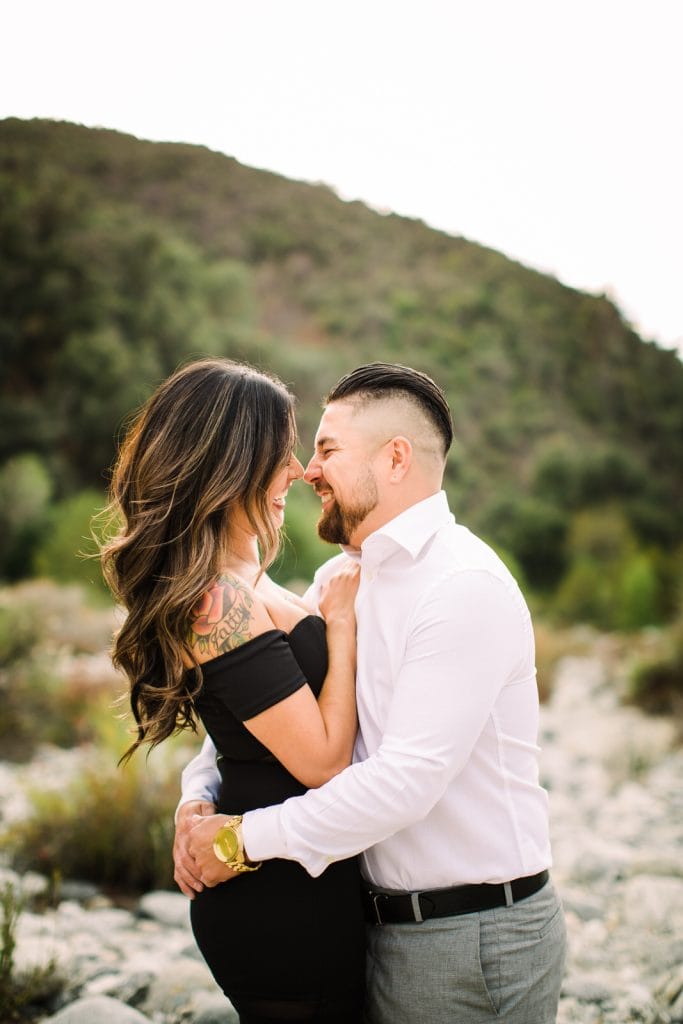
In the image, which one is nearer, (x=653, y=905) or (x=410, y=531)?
(x=410, y=531)

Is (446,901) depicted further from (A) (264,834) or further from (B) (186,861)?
(B) (186,861)

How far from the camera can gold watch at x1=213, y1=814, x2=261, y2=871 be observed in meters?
2.10

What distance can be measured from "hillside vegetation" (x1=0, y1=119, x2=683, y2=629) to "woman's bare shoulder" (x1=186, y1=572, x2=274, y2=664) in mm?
7118

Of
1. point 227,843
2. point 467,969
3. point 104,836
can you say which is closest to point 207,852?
point 227,843

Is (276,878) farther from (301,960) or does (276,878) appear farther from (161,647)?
(161,647)

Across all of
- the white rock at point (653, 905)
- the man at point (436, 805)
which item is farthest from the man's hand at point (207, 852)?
the white rock at point (653, 905)

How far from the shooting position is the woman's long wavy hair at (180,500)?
2.26 meters

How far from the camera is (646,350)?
48.4m

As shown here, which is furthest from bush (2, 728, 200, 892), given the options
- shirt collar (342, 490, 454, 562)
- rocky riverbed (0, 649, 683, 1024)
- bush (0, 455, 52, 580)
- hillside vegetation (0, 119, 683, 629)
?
bush (0, 455, 52, 580)

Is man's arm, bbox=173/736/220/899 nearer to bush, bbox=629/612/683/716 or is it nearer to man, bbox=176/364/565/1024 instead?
man, bbox=176/364/565/1024

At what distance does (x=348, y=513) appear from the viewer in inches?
98.0

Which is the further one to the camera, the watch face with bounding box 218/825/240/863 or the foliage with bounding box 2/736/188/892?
the foliage with bounding box 2/736/188/892

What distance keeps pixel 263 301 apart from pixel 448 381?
32.6ft

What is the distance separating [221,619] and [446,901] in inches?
37.2
